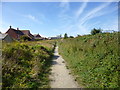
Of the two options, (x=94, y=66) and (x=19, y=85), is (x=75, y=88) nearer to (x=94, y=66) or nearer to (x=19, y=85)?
(x=94, y=66)

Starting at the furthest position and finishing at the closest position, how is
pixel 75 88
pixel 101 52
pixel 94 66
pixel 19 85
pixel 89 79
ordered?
pixel 101 52, pixel 94 66, pixel 89 79, pixel 75 88, pixel 19 85

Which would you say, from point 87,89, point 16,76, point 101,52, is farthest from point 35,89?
point 101,52

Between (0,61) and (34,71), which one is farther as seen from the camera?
(34,71)

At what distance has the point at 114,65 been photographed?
13.8 feet

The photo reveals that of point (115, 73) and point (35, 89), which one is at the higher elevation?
point (115, 73)

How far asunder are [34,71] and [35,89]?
1590 mm

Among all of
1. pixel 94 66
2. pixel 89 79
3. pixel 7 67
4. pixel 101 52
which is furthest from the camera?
pixel 101 52

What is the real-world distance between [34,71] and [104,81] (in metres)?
3.88

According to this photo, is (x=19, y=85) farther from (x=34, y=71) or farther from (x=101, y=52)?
(x=101, y=52)

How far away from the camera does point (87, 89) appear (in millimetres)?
3869

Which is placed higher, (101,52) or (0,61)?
(101,52)

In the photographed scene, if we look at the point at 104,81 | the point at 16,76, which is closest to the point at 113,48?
the point at 104,81

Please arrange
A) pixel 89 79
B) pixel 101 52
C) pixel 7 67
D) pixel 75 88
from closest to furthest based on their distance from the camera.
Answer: pixel 75 88 < pixel 89 79 < pixel 7 67 < pixel 101 52

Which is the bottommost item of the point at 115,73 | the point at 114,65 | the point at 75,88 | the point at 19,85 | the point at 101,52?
the point at 75,88
